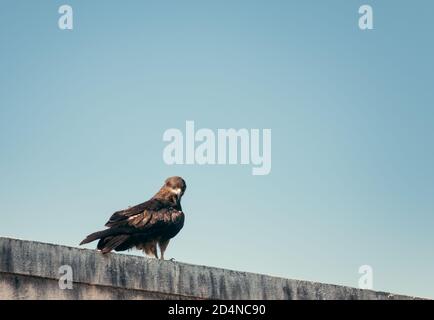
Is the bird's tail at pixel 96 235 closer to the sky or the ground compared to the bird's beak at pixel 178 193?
closer to the ground

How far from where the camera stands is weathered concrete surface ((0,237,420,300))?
1114 centimetres

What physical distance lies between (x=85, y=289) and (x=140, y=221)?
307 centimetres

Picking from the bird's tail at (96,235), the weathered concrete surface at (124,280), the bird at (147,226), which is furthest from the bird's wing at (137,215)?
the weathered concrete surface at (124,280)

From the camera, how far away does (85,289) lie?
11.5 meters

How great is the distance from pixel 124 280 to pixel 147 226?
2768mm

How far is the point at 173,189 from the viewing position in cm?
1652

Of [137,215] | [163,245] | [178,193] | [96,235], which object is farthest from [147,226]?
[178,193]

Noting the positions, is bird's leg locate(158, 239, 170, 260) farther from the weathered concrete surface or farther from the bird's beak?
the weathered concrete surface

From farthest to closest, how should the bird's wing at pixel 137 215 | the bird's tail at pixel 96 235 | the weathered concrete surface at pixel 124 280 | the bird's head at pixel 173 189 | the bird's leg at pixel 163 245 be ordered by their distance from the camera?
the bird's head at pixel 173 189, the bird's leg at pixel 163 245, the bird's wing at pixel 137 215, the bird's tail at pixel 96 235, the weathered concrete surface at pixel 124 280

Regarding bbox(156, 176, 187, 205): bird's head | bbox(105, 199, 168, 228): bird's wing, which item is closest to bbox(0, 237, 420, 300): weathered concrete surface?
bbox(105, 199, 168, 228): bird's wing

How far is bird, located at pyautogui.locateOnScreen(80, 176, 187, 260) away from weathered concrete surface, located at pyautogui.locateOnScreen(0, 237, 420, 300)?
87 centimetres

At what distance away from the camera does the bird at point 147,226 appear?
13.4 m

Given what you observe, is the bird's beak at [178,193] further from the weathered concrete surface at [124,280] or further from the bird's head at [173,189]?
the weathered concrete surface at [124,280]
